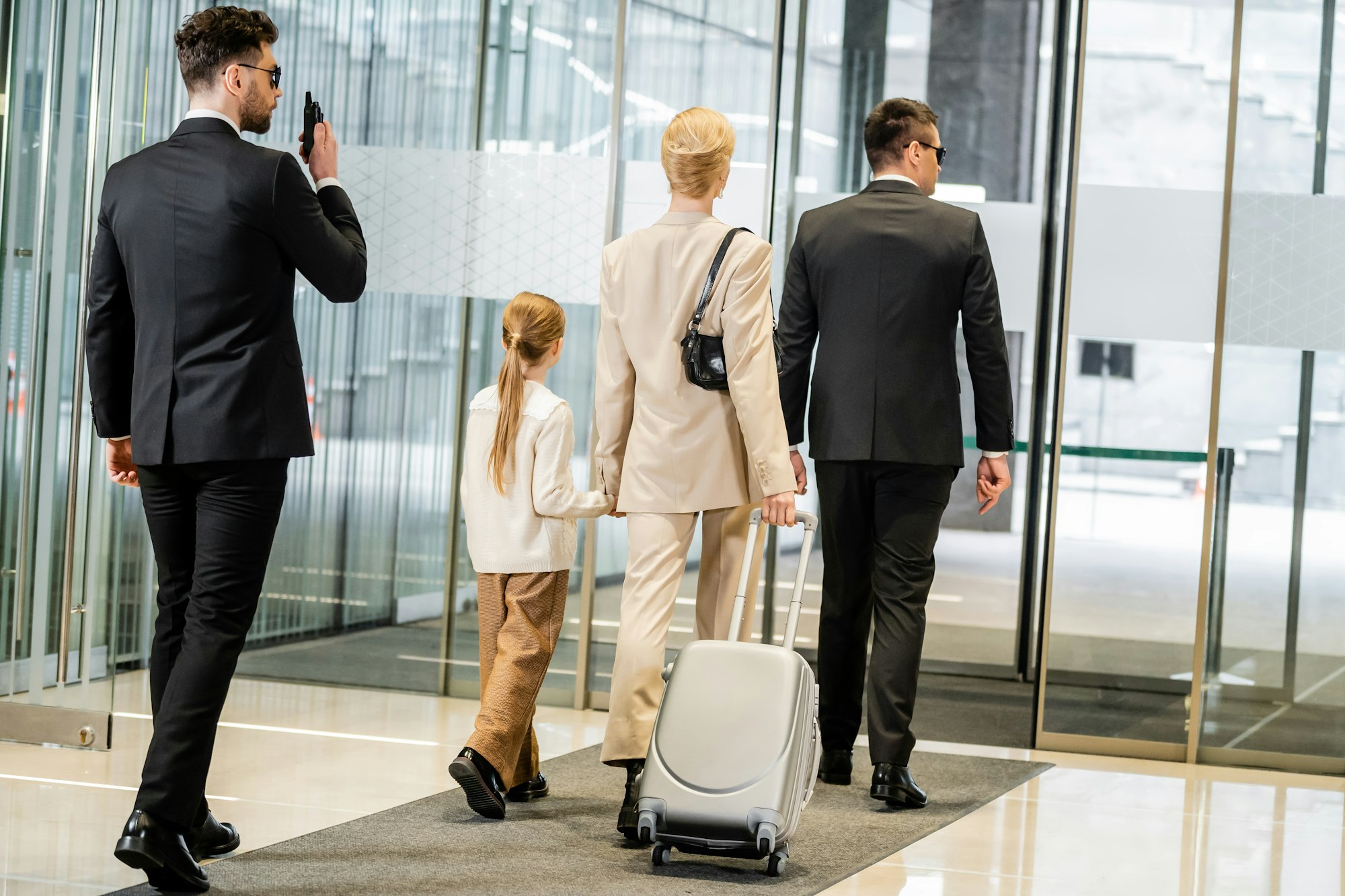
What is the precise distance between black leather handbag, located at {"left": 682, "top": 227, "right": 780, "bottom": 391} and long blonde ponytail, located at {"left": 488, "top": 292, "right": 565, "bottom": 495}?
447 mm

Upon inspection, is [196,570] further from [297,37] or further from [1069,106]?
[1069,106]

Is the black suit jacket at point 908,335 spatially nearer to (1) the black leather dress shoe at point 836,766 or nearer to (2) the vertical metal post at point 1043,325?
(1) the black leather dress shoe at point 836,766

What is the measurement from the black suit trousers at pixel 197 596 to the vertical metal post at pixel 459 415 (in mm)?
2256

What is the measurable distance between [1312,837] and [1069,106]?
2599 mm

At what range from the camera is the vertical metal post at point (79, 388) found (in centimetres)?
405

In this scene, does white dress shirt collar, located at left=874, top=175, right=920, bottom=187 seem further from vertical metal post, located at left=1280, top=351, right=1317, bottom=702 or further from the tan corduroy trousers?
vertical metal post, located at left=1280, top=351, right=1317, bottom=702

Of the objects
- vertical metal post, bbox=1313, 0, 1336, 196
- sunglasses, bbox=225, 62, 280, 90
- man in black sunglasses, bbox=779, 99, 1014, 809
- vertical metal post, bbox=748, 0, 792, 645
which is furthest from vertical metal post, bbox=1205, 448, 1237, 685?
sunglasses, bbox=225, 62, 280, 90

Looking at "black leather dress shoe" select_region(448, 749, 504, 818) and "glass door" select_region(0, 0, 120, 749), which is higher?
"glass door" select_region(0, 0, 120, 749)

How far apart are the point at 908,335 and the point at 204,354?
1814mm

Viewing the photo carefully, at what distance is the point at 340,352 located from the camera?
5.28 metres

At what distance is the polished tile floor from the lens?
316 cm

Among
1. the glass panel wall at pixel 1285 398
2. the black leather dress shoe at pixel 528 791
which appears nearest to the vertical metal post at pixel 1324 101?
the glass panel wall at pixel 1285 398

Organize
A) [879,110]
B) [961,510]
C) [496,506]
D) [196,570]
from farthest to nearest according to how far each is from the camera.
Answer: [961,510] → [879,110] → [496,506] → [196,570]

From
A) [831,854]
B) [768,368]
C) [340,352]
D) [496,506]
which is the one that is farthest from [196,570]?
[340,352]
